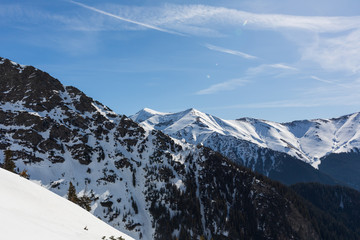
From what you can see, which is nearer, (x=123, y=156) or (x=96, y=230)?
(x=96, y=230)

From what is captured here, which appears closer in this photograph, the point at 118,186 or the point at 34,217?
the point at 34,217

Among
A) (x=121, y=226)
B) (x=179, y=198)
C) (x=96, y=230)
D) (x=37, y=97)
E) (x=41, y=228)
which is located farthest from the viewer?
(x=37, y=97)

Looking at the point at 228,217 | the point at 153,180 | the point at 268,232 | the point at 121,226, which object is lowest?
the point at 268,232

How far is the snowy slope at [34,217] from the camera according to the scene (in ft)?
40.6

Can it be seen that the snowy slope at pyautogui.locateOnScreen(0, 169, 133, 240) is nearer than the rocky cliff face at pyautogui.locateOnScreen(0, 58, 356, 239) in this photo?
Yes

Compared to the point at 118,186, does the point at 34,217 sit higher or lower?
higher

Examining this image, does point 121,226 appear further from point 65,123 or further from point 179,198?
point 65,123

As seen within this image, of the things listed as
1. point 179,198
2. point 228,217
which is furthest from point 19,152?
point 228,217

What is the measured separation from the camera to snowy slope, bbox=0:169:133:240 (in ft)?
40.6

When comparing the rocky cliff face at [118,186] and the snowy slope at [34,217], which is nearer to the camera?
the snowy slope at [34,217]

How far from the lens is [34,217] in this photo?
15.6m

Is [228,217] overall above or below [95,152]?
below

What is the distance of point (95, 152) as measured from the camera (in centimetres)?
18962

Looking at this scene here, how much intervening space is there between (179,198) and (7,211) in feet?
593
